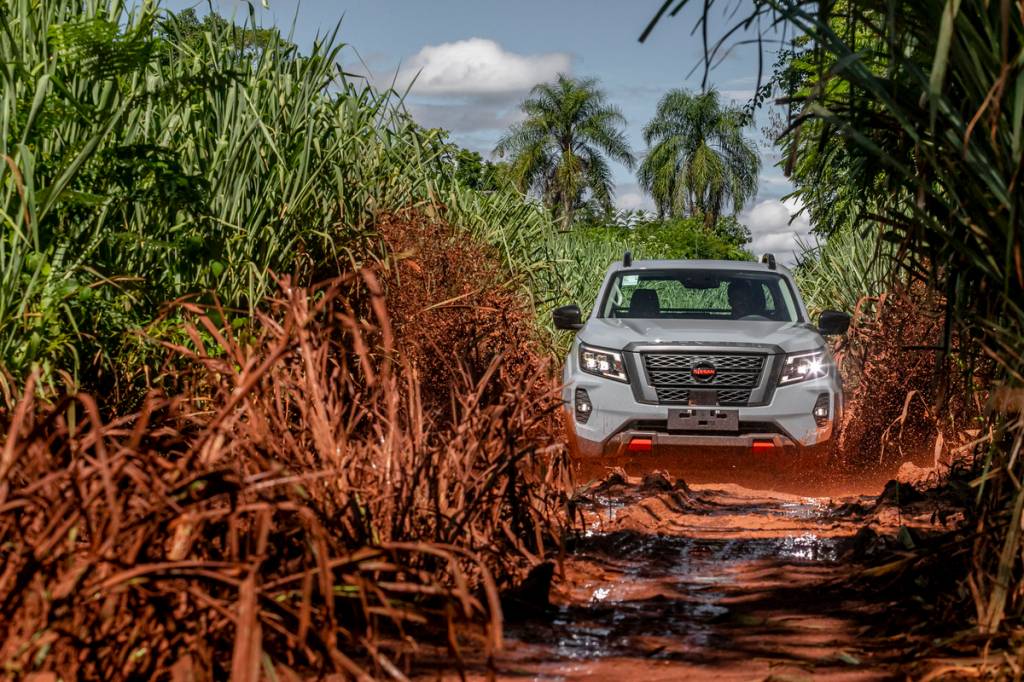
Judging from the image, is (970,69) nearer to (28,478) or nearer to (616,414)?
(28,478)

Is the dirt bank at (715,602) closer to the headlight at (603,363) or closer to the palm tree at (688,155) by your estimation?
the headlight at (603,363)

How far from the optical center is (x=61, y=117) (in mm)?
5043

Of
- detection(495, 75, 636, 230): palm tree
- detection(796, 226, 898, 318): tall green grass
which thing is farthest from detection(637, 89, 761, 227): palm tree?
detection(796, 226, 898, 318): tall green grass

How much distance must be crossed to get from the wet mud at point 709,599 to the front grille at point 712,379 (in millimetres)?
1435

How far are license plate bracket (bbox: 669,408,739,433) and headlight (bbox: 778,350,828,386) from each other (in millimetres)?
484

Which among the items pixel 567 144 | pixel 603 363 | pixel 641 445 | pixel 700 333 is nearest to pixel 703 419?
pixel 641 445

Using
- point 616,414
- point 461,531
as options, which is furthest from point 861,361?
point 461,531

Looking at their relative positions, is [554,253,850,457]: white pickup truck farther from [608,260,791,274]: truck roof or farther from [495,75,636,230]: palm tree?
[495,75,636,230]: palm tree

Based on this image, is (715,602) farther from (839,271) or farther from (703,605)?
(839,271)

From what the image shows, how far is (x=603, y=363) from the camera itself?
9.50 metres

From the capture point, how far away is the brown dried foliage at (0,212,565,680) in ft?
8.61

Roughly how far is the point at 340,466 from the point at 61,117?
7.02ft

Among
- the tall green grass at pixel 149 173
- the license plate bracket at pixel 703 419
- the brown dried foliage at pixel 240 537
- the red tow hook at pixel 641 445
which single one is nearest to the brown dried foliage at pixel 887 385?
the license plate bracket at pixel 703 419

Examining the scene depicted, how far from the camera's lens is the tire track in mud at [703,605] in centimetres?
380
